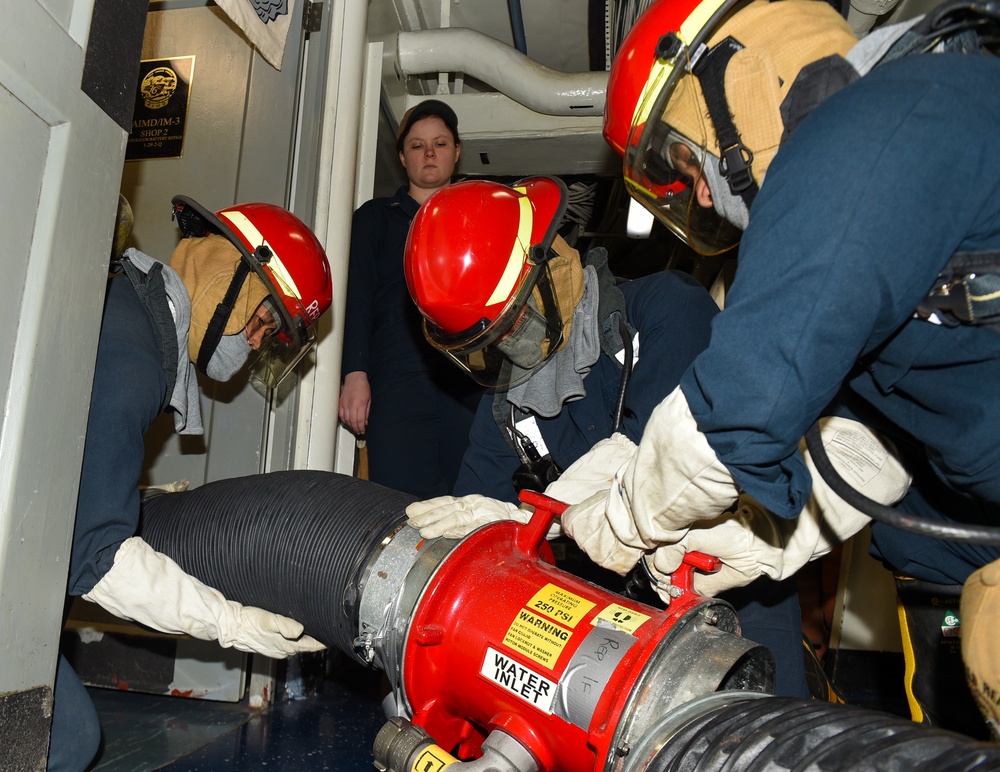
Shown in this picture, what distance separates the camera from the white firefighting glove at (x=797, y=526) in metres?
1.50

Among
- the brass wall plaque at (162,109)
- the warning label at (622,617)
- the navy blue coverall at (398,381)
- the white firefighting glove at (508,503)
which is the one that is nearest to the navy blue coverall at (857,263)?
the warning label at (622,617)

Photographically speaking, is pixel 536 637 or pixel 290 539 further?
pixel 290 539

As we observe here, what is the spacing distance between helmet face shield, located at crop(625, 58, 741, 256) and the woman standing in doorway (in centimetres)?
139

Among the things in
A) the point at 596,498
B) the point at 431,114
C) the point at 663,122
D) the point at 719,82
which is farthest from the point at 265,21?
the point at 596,498

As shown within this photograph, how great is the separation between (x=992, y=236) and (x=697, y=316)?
1022 millimetres

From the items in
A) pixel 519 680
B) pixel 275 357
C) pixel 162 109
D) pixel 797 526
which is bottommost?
pixel 519 680

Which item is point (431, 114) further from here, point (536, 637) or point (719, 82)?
point (536, 637)

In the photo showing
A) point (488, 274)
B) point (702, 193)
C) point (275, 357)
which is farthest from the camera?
point (275, 357)

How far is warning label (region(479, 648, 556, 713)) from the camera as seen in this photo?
1.26m

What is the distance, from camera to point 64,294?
1.34m

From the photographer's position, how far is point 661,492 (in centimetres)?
124

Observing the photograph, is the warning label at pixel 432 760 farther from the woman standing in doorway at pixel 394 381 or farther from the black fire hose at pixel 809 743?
the woman standing in doorway at pixel 394 381

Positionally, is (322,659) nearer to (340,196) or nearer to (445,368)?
(445,368)

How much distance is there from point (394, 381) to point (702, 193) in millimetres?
1634
